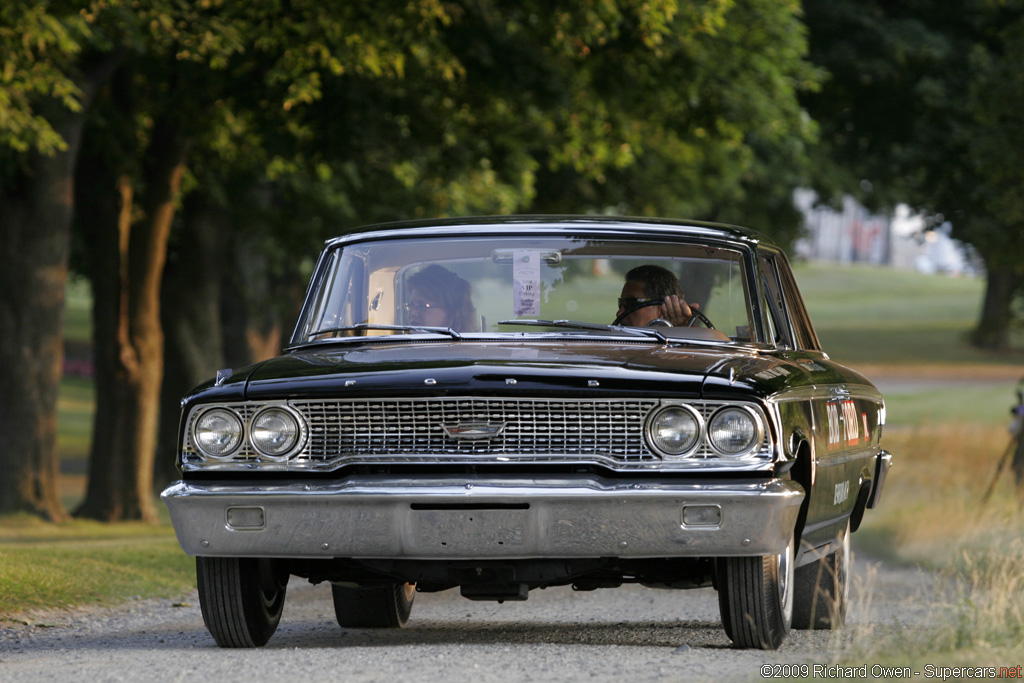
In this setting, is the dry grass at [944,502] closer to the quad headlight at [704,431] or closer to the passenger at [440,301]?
the passenger at [440,301]

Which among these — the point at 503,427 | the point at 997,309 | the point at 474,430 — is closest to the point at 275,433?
the point at 474,430

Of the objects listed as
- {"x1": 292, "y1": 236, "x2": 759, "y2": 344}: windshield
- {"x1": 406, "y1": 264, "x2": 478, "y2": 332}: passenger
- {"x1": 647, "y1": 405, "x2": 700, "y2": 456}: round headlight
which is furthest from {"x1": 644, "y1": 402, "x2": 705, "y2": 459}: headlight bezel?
{"x1": 406, "y1": 264, "x2": 478, "y2": 332}: passenger

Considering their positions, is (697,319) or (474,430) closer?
(474,430)

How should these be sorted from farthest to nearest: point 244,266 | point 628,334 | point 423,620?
point 244,266 < point 423,620 < point 628,334

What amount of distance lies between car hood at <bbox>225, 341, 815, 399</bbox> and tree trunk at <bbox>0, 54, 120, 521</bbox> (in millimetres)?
10898

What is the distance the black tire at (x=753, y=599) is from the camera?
593 cm

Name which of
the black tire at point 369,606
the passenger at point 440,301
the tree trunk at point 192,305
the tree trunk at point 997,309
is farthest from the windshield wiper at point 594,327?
the tree trunk at point 192,305

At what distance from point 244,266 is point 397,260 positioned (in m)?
17.2

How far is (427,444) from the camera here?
580 centimetres

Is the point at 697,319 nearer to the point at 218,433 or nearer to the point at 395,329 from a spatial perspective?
the point at 395,329

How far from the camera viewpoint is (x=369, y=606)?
299 inches

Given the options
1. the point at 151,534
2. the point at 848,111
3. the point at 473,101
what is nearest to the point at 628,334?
the point at 151,534

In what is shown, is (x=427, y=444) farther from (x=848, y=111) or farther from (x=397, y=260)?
(x=848, y=111)

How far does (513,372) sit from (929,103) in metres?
17.7
